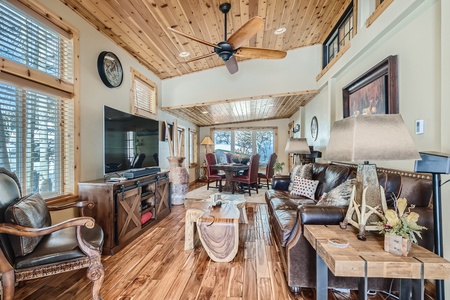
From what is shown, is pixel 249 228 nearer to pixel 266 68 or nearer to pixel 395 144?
pixel 395 144

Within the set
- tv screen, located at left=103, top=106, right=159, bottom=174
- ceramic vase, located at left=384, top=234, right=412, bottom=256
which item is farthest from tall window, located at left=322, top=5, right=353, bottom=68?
tv screen, located at left=103, top=106, right=159, bottom=174

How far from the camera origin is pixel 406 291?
1291 millimetres

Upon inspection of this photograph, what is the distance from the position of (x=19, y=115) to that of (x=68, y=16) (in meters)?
1.30

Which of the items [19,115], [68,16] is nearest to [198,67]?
[68,16]

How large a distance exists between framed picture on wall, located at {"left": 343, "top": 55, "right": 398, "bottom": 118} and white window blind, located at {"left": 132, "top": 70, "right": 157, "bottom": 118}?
3569 millimetres

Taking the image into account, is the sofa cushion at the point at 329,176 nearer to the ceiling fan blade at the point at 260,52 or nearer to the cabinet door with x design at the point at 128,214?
the ceiling fan blade at the point at 260,52

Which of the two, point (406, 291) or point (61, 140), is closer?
point (406, 291)

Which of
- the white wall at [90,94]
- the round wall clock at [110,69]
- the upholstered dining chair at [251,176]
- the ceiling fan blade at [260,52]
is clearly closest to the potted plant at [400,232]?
the ceiling fan blade at [260,52]

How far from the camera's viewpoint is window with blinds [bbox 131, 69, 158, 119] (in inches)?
150

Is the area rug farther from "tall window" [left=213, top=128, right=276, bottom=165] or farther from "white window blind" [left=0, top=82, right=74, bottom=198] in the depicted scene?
"tall window" [left=213, top=128, right=276, bottom=165]

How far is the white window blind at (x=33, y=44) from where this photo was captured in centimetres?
184

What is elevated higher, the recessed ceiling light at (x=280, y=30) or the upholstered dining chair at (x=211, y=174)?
the recessed ceiling light at (x=280, y=30)

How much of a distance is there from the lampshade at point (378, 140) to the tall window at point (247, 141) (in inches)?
290

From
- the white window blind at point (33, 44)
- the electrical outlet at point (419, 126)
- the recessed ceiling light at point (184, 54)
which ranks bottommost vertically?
the electrical outlet at point (419, 126)
